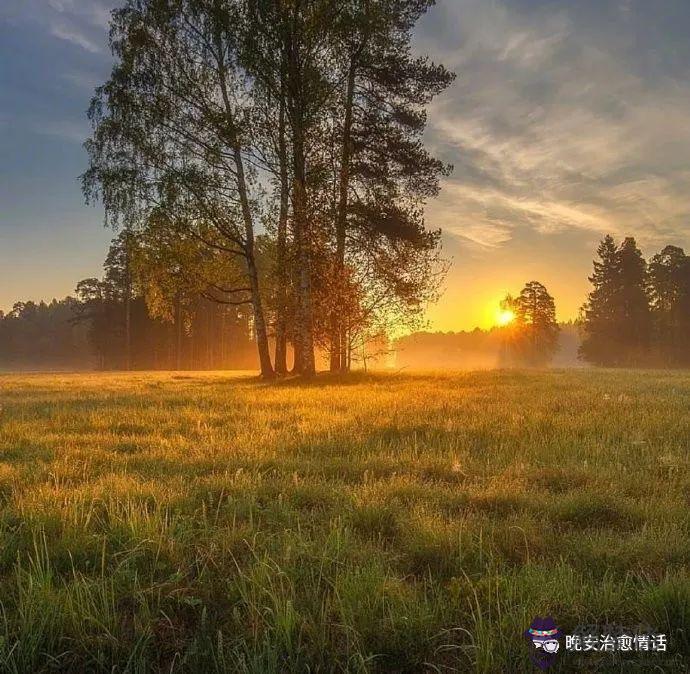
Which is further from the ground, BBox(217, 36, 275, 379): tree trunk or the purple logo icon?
BBox(217, 36, 275, 379): tree trunk

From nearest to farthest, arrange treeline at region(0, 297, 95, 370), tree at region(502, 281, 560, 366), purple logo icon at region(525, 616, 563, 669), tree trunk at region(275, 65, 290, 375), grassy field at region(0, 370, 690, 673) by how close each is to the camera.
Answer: purple logo icon at region(525, 616, 563, 669)
grassy field at region(0, 370, 690, 673)
tree trunk at region(275, 65, 290, 375)
tree at region(502, 281, 560, 366)
treeline at region(0, 297, 95, 370)

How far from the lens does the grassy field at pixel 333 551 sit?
6.63ft

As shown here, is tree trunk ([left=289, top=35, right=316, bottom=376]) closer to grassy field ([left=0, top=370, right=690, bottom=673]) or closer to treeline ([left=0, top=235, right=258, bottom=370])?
grassy field ([left=0, top=370, right=690, bottom=673])

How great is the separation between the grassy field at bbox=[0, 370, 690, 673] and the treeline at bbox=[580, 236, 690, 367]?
55841 mm

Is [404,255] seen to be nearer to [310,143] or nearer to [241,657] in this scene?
[310,143]

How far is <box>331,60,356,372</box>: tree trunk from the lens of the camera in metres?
17.3

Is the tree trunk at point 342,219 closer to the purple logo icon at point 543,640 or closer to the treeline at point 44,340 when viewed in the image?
the purple logo icon at point 543,640

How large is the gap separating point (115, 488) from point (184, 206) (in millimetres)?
15451

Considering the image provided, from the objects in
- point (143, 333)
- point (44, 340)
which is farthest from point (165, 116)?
point (44, 340)

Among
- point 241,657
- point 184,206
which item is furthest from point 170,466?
point 184,206

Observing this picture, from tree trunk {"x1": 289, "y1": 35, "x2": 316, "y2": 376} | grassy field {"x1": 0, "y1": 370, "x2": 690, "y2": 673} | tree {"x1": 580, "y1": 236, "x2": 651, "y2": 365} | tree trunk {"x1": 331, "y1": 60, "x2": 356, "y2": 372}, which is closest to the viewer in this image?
grassy field {"x1": 0, "y1": 370, "x2": 690, "y2": 673}

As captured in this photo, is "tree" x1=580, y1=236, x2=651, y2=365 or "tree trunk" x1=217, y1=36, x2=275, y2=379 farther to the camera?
"tree" x1=580, y1=236, x2=651, y2=365
